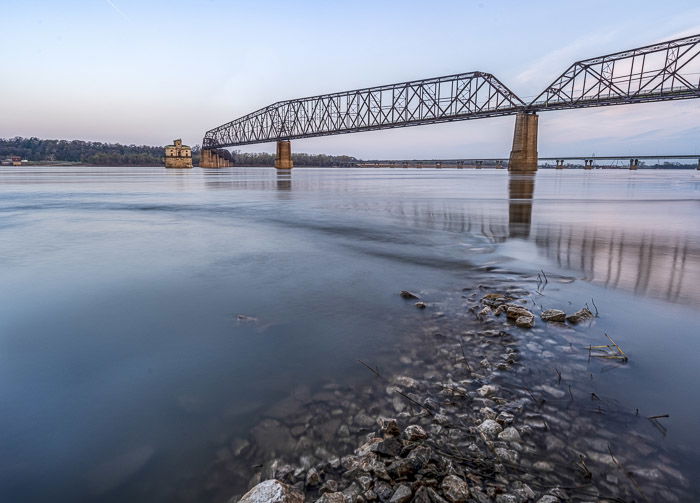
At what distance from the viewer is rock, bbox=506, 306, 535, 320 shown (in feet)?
15.2

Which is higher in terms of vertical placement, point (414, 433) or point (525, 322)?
point (525, 322)

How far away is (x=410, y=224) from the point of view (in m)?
12.9

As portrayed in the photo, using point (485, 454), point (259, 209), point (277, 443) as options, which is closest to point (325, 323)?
point (277, 443)

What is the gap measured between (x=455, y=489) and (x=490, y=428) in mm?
671

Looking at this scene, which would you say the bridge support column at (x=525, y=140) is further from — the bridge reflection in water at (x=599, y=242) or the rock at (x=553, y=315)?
the rock at (x=553, y=315)

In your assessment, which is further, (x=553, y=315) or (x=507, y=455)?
(x=553, y=315)

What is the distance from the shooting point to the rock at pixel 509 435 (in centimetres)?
257

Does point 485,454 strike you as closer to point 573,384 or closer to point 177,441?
point 573,384

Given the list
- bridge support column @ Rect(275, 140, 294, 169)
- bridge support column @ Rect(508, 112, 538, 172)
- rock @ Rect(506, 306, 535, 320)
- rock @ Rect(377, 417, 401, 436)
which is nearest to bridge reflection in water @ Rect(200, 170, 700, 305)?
rock @ Rect(506, 306, 535, 320)

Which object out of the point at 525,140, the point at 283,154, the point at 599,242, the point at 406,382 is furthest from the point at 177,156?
the point at 406,382

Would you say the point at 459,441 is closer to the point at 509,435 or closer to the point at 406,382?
the point at 509,435

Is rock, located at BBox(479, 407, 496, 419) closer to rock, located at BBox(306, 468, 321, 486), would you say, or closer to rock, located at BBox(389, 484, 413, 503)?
rock, located at BBox(389, 484, 413, 503)

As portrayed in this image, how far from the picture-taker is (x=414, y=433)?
103 inches

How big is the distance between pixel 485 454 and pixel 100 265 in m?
7.68
